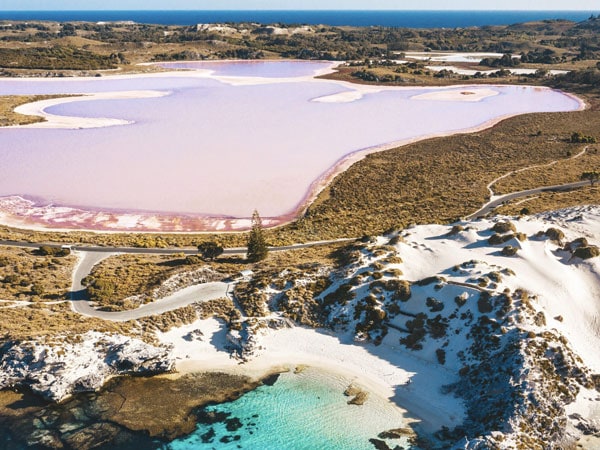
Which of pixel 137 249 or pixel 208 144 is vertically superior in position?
pixel 208 144

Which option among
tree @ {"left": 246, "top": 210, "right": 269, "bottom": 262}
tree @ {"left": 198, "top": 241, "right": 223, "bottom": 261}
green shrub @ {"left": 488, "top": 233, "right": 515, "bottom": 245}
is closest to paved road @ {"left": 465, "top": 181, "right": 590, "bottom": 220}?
green shrub @ {"left": 488, "top": 233, "right": 515, "bottom": 245}

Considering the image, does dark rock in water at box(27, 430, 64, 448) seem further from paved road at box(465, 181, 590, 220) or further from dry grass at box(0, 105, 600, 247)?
paved road at box(465, 181, 590, 220)

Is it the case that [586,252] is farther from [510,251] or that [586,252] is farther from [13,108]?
[13,108]

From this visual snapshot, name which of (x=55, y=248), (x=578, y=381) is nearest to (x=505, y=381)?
(x=578, y=381)

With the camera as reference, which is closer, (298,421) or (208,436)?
(208,436)

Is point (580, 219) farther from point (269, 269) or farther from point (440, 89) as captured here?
point (440, 89)

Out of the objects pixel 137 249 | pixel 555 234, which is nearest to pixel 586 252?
pixel 555 234
